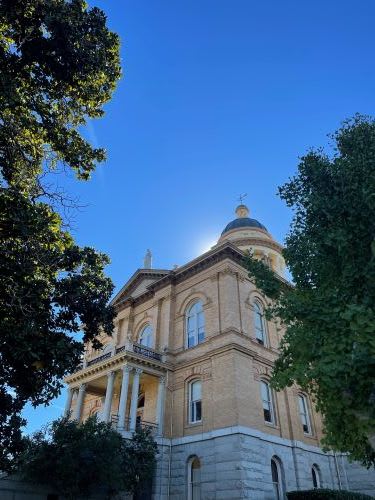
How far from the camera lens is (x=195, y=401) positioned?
72.6 ft

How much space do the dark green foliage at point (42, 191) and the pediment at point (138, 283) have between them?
1587 cm

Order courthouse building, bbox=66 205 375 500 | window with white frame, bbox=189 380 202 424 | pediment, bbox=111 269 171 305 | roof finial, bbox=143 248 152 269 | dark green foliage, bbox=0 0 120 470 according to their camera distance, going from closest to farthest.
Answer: dark green foliage, bbox=0 0 120 470
courthouse building, bbox=66 205 375 500
window with white frame, bbox=189 380 202 424
pediment, bbox=111 269 171 305
roof finial, bbox=143 248 152 269

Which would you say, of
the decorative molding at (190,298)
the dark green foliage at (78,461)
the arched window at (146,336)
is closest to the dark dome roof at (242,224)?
the decorative molding at (190,298)

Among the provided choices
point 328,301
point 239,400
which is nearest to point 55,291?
point 328,301

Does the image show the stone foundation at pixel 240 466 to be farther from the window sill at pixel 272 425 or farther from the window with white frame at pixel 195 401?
the window with white frame at pixel 195 401

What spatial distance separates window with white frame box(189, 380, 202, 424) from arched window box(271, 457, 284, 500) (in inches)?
167

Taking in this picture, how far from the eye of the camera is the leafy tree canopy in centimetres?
902

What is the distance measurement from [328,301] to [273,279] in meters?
2.70

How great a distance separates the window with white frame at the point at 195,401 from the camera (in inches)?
851

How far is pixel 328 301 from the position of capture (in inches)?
424

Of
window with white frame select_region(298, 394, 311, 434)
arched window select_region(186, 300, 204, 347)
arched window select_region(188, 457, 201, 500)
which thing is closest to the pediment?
arched window select_region(186, 300, 204, 347)

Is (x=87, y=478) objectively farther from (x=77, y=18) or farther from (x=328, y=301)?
(x=77, y=18)

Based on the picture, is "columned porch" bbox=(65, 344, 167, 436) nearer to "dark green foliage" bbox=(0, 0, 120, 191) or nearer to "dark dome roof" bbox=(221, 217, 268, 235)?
"dark green foliage" bbox=(0, 0, 120, 191)

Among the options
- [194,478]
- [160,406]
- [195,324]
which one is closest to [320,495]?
[194,478]
